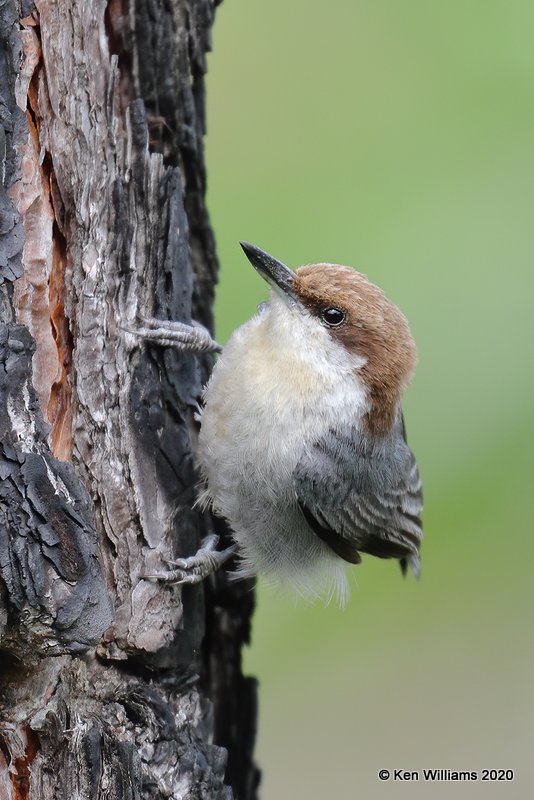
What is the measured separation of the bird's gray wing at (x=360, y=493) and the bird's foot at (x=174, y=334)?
60cm

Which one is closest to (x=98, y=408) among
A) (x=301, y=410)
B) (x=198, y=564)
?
(x=198, y=564)

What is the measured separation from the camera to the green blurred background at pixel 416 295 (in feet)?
16.4

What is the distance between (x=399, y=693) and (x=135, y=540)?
115 inches

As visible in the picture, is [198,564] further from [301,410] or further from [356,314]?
[356,314]

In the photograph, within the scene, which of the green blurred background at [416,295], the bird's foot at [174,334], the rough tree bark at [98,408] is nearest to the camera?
the rough tree bark at [98,408]

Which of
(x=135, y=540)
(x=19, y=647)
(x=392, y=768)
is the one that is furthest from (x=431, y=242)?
(x=19, y=647)

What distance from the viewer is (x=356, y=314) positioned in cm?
365

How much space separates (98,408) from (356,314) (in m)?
1.14

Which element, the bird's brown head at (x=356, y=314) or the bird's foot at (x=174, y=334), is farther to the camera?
the bird's brown head at (x=356, y=314)

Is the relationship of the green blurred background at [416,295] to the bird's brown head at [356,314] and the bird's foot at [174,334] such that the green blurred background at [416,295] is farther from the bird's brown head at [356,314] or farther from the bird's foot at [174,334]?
the bird's foot at [174,334]

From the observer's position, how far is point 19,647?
2588 millimetres

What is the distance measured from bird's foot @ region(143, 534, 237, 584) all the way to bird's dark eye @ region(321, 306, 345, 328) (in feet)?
3.18

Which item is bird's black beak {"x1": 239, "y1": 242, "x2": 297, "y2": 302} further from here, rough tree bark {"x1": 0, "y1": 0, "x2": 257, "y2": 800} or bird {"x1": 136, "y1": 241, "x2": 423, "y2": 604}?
rough tree bark {"x1": 0, "y1": 0, "x2": 257, "y2": 800}

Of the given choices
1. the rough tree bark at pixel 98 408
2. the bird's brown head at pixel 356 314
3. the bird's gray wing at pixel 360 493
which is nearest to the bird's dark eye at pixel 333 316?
the bird's brown head at pixel 356 314
